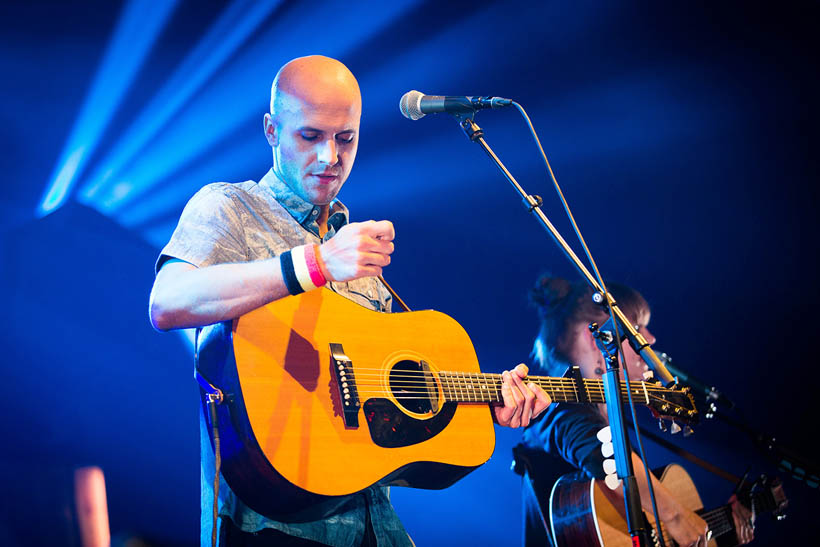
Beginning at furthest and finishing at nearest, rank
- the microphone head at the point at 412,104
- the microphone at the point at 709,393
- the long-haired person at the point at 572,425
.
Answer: the long-haired person at the point at 572,425
the microphone at the point at 709,393
the microphone head at the point at 412,104

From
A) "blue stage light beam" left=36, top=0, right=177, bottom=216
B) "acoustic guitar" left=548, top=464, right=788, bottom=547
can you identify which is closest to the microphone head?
"blue stage light beam" left=36, top=0, right=177, bottom=216

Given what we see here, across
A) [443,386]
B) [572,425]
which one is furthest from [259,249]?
[572,425]

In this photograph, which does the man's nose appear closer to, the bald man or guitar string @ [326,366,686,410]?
the bald man

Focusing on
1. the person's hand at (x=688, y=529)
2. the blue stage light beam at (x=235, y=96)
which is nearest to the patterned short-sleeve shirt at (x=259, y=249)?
the blue stage light beam at (x=235, y=96)

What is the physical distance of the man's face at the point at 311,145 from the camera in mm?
2396

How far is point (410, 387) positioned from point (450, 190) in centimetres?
274

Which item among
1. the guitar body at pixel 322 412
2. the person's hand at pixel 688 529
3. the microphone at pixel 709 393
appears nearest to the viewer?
the guitar body at pixel 322 412

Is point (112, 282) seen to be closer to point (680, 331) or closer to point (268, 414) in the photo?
point (268, 414)

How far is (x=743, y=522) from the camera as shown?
444 cm

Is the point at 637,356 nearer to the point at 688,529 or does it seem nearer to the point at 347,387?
the point at 688,529

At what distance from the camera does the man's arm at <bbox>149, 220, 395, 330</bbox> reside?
1.76 metres

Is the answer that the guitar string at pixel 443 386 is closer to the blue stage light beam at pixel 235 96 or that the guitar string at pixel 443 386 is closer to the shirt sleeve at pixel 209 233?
the shirt sleeve at pixel 209 233

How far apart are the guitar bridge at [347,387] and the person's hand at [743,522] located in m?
Answer: 3.70

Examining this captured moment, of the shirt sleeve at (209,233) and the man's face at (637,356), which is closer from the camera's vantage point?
the shirt sleeve at (209,233)
